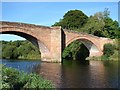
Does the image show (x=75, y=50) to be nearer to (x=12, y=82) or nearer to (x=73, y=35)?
(x=73, y=35)

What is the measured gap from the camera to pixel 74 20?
62312 millimetres

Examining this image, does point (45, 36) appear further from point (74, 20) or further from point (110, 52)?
point (74, 20)

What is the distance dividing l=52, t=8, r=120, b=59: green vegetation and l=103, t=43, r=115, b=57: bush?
16.9 inches

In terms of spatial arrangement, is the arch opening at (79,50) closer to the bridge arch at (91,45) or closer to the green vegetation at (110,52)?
the bridge arch at (91,45)

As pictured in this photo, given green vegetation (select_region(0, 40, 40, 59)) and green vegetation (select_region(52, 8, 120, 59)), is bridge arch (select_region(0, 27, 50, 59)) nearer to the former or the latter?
green vegetation (select_region(0, 40, 40, 59))

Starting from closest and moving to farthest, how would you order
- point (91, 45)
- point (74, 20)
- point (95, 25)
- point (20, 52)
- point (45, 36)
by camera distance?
1. point (45, 36)
2. point (20, 52)
3. point (91, 45)
4. point (95, 25)
5. point (74, 20)

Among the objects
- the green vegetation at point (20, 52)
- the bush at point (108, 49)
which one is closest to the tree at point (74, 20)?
the green vegetation at point (20, 52)

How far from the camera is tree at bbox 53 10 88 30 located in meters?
61.7

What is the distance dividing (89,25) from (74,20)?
31.6 ft

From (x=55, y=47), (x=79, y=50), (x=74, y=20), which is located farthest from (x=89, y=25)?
(x=55, y=47)

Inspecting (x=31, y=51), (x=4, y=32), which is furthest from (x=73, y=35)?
(x=4, y=32)

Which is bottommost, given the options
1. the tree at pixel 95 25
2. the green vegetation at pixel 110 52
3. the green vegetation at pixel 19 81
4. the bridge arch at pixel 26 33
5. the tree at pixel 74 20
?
the green vegetation at pixel 19 81

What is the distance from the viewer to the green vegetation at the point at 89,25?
2042 inches

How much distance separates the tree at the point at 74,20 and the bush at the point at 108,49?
13032 millimetres
